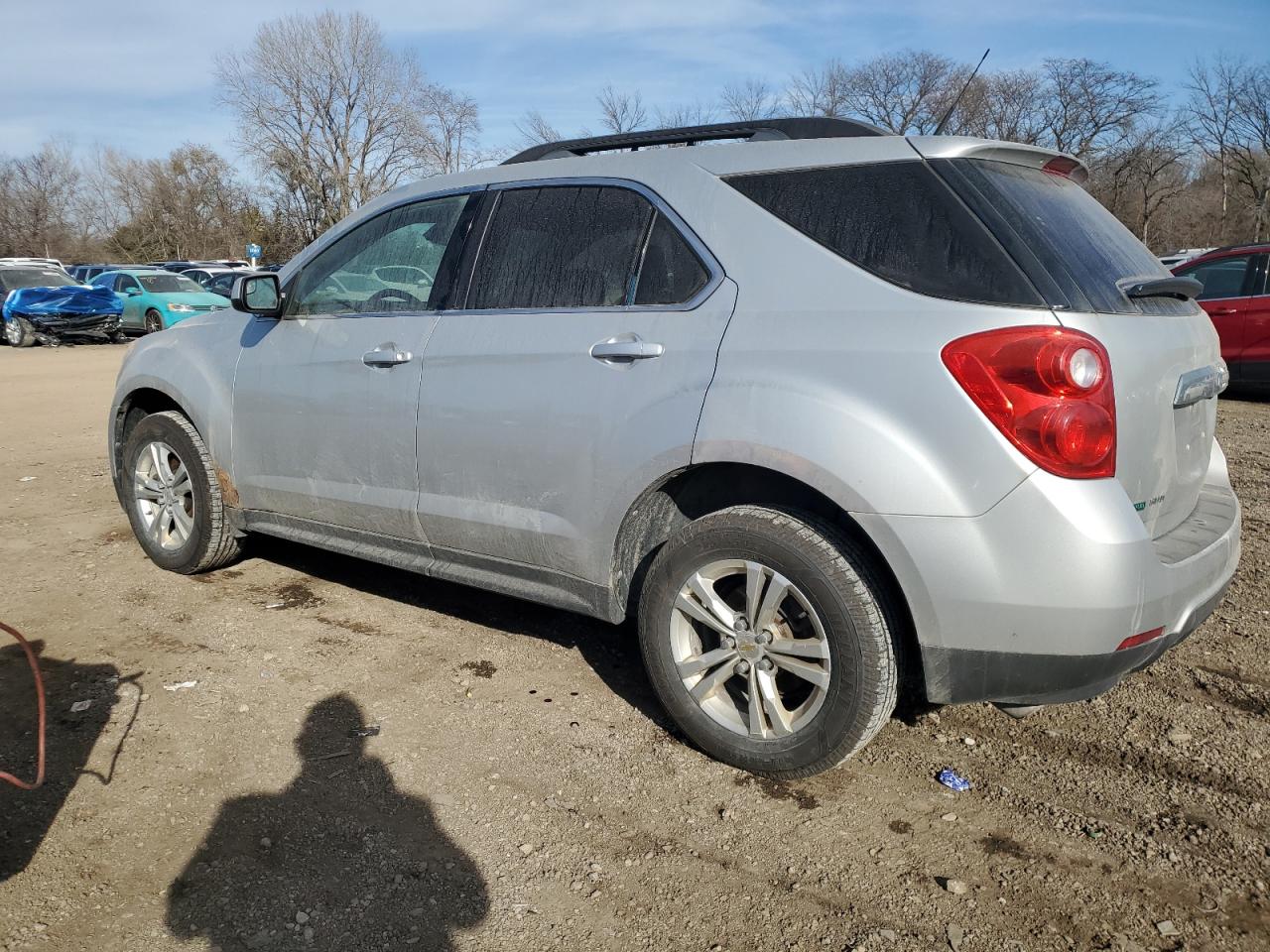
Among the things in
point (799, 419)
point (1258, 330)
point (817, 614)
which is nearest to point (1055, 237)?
point (799, 419)

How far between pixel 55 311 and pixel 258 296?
21.1 meters

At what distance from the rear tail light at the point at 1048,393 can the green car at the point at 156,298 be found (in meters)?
21.3

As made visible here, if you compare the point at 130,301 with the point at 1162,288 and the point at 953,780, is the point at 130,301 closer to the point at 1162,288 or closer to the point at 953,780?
the point at 953,780

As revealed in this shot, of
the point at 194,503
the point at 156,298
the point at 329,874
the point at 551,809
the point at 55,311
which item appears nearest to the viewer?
the point at 329,874

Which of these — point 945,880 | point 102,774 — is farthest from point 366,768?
point 945,880

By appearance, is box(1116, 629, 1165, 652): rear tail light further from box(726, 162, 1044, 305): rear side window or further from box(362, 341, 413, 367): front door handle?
box(362, 341, 413, 367): front door handle

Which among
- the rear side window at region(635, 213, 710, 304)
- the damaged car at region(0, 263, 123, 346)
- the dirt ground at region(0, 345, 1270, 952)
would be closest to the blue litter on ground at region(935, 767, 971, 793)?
the dirt ground at region(0, 345, 1270, 952)

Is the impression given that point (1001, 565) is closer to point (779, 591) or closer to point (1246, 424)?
point (779, 591)

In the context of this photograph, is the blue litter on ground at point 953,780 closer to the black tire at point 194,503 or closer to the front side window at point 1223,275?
the black tire at point 194,503

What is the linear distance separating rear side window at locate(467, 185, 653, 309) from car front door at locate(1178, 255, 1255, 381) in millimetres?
9062

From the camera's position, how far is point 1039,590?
2504mm

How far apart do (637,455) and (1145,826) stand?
5.79 feet

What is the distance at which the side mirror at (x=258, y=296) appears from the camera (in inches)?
167

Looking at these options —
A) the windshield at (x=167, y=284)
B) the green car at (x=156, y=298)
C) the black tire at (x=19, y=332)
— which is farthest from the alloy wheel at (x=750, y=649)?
the black tire at (x=19, y=332)
